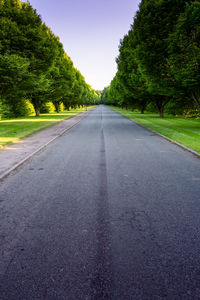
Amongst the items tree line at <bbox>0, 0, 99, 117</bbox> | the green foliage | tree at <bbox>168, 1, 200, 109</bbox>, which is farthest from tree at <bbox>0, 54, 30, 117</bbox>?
the green foliage

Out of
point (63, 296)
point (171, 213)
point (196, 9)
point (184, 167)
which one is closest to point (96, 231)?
point (63, 296)

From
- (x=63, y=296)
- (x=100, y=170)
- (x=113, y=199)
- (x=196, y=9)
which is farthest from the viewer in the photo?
(x=196, y=9)

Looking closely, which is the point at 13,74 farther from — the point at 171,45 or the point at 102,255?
the point at 102,255

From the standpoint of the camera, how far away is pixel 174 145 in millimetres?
10555

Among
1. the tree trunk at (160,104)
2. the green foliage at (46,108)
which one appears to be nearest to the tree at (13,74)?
the tree trunk at (160,104)

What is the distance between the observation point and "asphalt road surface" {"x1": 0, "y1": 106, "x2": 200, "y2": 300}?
2.26m

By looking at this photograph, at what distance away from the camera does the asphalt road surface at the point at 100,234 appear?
226 centimetres

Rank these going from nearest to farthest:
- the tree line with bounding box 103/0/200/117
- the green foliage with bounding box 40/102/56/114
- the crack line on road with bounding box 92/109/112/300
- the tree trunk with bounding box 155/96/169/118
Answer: the crack line on road with bounding box 92/109/112/300 < the tree line with bounding box 103/0/200/117 < the tree trunk with bounding box 155/96/169/118 < the green foliage with bounding box 40/102/56/114

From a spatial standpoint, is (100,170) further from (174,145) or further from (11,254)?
(174,145)

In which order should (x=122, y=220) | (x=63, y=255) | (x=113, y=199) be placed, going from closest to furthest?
(x=63, y=255) < (x=122, y=220) < (x=113, y=199)

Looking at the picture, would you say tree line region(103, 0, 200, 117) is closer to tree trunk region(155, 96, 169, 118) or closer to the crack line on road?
tree trunk region(155, 96, 169, 118)

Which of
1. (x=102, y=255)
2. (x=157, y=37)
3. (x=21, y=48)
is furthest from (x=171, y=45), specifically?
(x=102, y=255)

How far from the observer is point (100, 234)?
3.21 meters

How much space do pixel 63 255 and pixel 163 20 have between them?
705 inches
